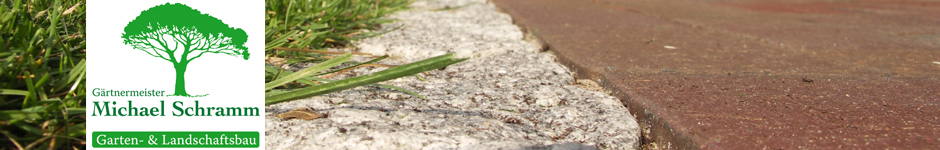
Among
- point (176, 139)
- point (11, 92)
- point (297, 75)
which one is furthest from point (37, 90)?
point (297, 75)

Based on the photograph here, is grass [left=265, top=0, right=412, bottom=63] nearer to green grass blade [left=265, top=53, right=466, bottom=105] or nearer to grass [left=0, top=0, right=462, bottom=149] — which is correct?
grass [left=0, top=0, right=462, bottom=149]

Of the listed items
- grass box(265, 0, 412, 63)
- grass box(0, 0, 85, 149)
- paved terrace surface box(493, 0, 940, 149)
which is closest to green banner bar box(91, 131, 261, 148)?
grass box(0, 0, 85, 149)

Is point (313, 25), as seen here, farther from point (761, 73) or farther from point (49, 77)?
point (761, 73)

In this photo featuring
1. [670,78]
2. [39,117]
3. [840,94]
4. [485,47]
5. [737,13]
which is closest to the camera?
[39,117]

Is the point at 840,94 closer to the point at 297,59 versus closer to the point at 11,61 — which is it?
the point at 297,59

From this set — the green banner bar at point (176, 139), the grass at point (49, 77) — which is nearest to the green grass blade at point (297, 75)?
the grass at point (49, 77)

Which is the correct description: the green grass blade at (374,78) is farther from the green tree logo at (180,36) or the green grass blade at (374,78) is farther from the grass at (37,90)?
the grass at (37,90)

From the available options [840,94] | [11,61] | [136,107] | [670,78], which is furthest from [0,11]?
[840,94]
